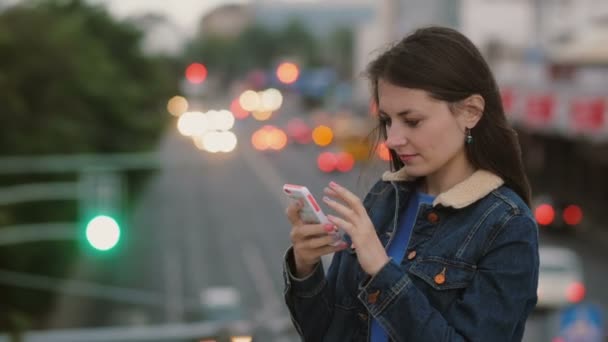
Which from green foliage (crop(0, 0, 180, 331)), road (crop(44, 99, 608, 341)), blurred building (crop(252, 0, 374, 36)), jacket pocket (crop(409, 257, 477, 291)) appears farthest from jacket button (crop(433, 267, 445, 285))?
blurred building (crop(252, 0, 374, 36))

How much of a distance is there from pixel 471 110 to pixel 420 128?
0.43 ft

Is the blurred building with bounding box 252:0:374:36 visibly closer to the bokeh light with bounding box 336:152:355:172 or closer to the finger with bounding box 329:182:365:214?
the bokeh light with bounding box 336:152:355:172

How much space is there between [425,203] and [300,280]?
1.13 ft

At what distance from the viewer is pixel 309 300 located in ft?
8.97

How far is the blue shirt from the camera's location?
2.64 metres

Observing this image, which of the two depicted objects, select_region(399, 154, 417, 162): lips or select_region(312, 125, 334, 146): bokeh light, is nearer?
select_region(399, 154, 417, 162): lips

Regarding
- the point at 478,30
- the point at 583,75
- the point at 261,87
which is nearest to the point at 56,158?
the point at 261,87

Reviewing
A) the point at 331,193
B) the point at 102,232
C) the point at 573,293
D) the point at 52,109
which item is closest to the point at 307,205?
the point at 331,193

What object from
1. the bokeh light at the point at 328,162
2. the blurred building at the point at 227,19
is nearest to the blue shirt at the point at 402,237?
the bokeh light at the point at 328,162

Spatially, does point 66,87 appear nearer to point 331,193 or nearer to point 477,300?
Result: point 331,193

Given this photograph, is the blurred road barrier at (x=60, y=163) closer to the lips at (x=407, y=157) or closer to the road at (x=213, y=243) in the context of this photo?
the road at (x=213, y=243)

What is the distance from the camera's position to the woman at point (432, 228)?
246cm

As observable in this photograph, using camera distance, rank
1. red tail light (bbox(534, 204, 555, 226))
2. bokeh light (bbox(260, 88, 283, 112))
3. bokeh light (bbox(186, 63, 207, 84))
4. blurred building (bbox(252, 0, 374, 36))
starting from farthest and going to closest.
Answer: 1. blurred building (bbox(252, 0, 374, 36))
2. bokeh light (bbox(260, 88, 283, 112))
3. red tail light (bbox(534, 204, 555, 226))
4. bokeh light (bbox(186, 63, 207, 84))

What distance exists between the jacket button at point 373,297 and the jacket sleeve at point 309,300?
26 centimetres
